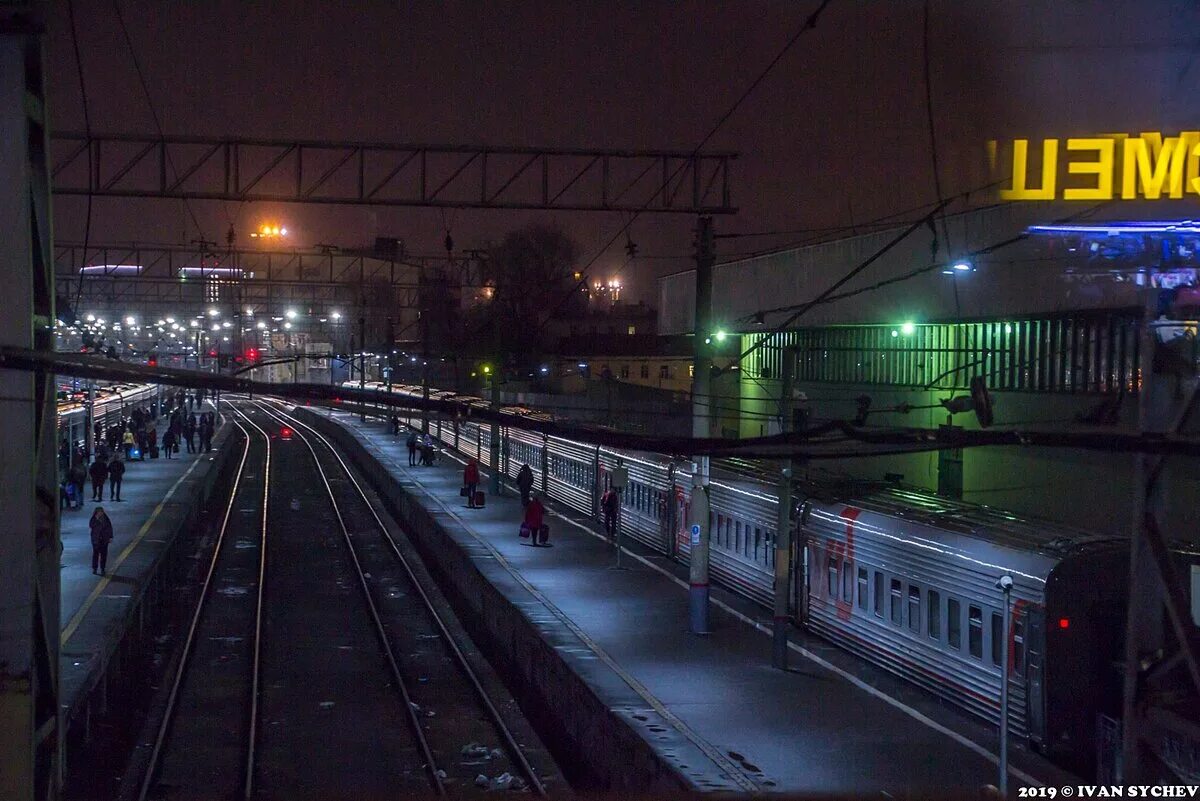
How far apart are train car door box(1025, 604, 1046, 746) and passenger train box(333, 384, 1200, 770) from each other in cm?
1

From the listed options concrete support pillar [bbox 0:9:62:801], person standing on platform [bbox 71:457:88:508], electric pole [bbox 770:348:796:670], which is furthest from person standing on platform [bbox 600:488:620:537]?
concrete support pillar [bbox 0:9:62:801]

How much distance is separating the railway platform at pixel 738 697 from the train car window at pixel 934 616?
70 centimetres

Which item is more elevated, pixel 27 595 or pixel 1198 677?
pixel 27 595

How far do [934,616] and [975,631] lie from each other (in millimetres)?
863

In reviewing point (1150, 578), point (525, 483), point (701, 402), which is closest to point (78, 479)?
point (525, 483)

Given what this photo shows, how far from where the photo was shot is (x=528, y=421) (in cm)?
516

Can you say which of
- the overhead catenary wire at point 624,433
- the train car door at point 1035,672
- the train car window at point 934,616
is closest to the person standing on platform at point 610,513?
the train car window at point 934,616

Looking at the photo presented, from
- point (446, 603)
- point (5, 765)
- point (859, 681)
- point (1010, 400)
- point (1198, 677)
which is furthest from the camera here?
point (446, 603)

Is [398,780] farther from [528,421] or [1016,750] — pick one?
[528,421]

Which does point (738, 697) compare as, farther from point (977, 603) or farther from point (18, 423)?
point (18, 423)

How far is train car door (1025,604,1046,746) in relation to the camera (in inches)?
390

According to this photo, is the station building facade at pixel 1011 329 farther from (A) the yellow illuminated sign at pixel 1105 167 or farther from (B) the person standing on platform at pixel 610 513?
(B) the person standing on platform at pixel 610 513

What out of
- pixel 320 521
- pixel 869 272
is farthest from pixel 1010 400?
pixel 320 521

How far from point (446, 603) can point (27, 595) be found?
16.6 m
